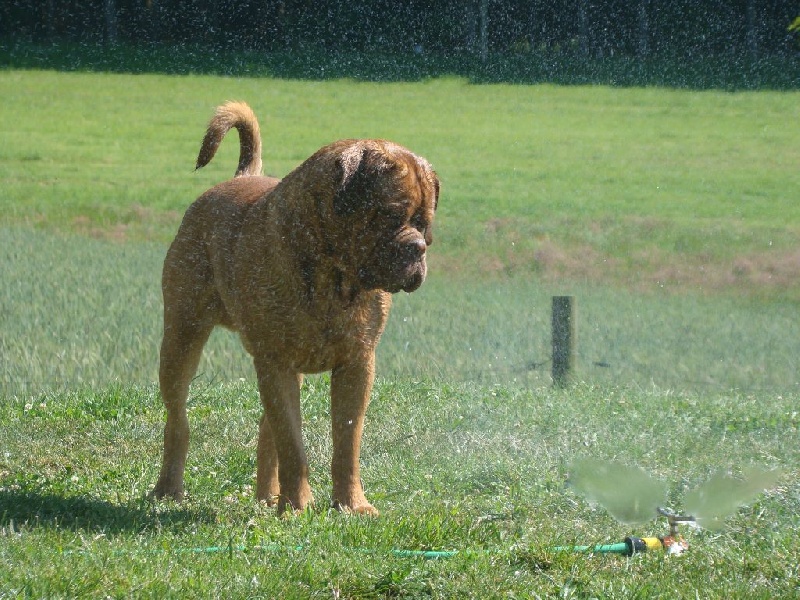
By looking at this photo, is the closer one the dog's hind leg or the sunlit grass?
the dog's hind leg

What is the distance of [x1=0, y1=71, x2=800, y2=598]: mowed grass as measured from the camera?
372 centimetres

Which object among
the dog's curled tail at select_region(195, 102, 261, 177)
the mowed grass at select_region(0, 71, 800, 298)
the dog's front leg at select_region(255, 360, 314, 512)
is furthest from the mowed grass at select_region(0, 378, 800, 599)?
the mowed grass at select_region(0, 71, 800, 298)

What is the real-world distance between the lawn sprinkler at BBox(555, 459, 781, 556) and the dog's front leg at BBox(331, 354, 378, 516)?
0.98 meters

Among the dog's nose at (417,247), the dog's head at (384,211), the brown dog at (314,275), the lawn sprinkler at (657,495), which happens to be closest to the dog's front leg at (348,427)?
the brown dog at (314,275)

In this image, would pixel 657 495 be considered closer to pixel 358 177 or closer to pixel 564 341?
pixel 358 177

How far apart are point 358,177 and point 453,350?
5.13 meters

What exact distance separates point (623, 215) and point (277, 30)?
26.2 ft

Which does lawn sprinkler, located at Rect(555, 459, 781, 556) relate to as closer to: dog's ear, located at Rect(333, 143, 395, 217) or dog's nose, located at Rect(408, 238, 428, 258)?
dog's nose, located at Rect(408, 238, 428, 258)

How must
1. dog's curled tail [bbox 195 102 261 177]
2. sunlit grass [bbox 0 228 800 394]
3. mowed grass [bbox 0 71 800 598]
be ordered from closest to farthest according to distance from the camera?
mowed grass [bbox 0 71 800 598]
dog's curled tail [bbox 195 102 261 177]
sunlit grass [bbox 0 228 800 394]

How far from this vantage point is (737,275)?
14.1 metres

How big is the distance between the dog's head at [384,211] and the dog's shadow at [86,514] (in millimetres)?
1315

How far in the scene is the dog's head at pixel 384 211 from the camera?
403 centimetres

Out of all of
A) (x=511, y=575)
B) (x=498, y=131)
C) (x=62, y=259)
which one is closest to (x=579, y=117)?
(x=498, y=131)

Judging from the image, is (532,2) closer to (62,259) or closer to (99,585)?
(62,259)
